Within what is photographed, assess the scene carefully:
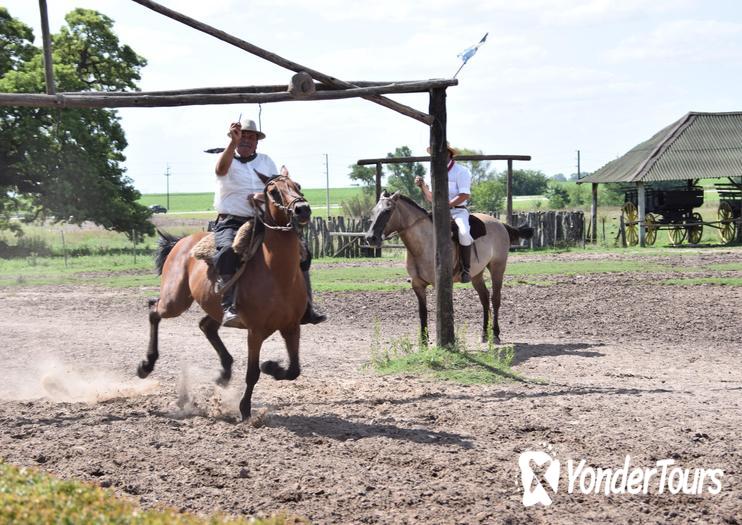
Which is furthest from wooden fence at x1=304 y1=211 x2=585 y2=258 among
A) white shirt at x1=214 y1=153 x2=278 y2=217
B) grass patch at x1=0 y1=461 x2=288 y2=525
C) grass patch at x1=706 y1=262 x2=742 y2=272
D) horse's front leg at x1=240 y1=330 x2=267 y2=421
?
grass patch at x1=0 y1=461 x2=288 y2=525

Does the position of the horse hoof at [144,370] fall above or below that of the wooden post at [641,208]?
below

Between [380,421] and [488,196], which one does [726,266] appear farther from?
[488,196]

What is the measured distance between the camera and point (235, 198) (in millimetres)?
9906

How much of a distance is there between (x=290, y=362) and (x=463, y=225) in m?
5.15

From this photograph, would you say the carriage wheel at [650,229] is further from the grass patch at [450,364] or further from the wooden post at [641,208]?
the grass patch at [450,364]

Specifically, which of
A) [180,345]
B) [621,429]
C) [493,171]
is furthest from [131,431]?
[493,171]

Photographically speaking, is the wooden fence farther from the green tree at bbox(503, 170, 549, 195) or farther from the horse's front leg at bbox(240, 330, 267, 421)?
the green tree at bbox(503, 170, 549, 195)

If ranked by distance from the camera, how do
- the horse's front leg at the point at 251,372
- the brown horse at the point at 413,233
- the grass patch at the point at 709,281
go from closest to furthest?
the horse's front leg at the point at 251,372
the brown horse at the point at 413,233
the grass patch at the point at 709,281

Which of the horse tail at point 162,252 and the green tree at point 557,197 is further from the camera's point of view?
the green tree at point 557,197

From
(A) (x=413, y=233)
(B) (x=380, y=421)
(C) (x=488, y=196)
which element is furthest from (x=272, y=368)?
(C) (x=488, y=196)

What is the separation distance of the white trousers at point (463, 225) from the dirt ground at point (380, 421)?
1.75 meters

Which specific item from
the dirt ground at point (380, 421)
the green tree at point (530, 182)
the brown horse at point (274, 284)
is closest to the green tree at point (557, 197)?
the green tree at point (530, 182)

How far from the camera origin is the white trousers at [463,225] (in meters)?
14.0

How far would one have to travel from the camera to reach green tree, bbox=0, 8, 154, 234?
37.4 metres
